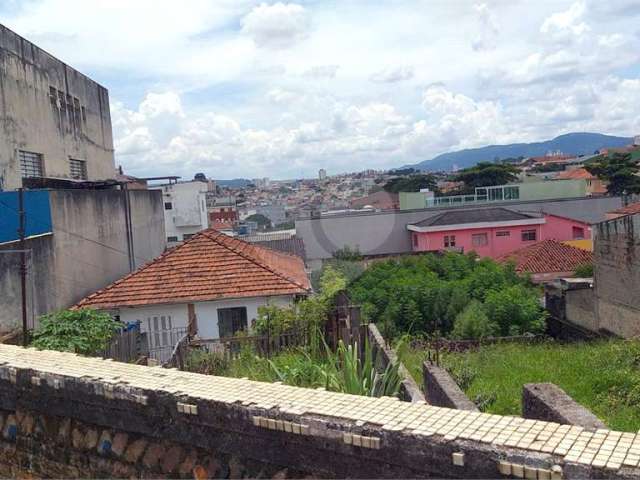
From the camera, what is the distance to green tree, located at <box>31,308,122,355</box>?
9.12 metres

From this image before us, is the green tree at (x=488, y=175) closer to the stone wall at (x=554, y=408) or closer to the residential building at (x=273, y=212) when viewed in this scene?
the residential building at (x=273, y=212)

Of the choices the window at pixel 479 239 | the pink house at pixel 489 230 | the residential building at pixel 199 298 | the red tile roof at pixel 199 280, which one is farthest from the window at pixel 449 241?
the residential building at pixel 199 298

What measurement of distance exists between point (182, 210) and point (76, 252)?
32.0m

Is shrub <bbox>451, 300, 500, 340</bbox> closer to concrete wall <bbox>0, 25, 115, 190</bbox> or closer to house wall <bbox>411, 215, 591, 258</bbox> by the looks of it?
concrete wall <bbox>0, 25, 115, 190</bbox>

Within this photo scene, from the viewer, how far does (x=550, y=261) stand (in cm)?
2903

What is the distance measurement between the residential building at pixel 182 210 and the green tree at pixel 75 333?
36.1 metres

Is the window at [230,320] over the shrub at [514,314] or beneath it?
over

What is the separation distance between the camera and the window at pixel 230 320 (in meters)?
14.2

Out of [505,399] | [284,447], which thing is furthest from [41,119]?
[284,447]

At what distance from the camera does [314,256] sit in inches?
1665

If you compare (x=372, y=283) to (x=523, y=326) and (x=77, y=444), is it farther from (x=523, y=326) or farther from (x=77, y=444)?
(x=77, y=444)

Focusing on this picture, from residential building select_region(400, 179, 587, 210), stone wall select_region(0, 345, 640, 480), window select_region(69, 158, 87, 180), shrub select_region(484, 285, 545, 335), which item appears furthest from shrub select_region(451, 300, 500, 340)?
residential building select_region(400, 179, 587, 210)

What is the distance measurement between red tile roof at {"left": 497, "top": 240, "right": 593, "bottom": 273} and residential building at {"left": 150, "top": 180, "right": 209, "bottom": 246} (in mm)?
25000

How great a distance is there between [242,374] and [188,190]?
40925 millimetres
